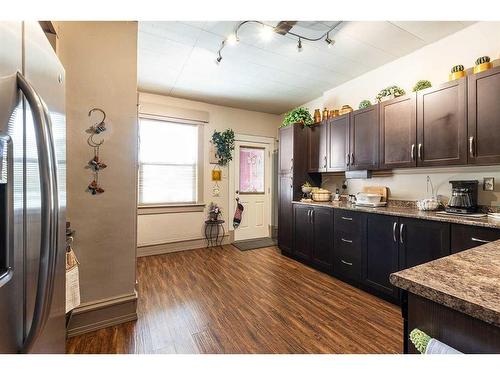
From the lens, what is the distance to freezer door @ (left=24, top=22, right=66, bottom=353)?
2.05 ft

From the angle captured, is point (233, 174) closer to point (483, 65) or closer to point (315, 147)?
point (315, 147)

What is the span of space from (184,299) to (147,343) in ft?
2.25

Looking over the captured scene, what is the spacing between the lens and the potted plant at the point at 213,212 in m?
4.40

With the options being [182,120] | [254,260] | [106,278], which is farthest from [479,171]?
[182,120]

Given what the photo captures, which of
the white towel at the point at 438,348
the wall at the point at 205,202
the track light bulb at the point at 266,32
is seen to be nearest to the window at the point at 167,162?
the wall at the point at 205,202

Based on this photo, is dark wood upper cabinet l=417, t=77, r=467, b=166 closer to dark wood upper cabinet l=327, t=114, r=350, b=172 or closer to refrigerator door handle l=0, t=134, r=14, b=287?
dark wood upper cabinet l=327, t=114, r=350, b=172

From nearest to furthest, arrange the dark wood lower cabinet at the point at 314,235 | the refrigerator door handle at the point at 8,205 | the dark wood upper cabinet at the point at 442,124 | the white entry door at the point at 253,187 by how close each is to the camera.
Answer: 1. the refrigerator door handle at the point at 8,205
2. the dark wood upper cabinet at the point at 442,124
3. the dark wood lower cabinet at the point at 314,235
4. the white entry door at the point at 253,187

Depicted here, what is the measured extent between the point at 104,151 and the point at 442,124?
3018 millimetres

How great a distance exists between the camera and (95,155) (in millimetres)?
1861

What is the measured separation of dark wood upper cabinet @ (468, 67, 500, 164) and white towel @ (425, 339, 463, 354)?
6.81 feet

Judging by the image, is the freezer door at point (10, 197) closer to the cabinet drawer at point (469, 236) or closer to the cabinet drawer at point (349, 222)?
the cabinet drawer at point (469, 236)

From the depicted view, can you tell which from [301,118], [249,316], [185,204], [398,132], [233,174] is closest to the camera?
[249,316]

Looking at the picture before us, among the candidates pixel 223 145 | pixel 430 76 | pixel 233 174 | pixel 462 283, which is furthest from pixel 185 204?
pixel 462 283

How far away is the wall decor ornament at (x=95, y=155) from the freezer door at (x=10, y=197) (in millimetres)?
1365
